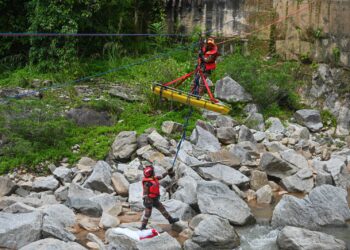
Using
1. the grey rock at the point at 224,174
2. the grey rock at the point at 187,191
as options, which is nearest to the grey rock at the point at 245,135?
the grey rock at the point at 224,174

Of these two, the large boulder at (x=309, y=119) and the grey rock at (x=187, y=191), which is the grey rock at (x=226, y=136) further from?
the grey rock at (x=187, y=191)

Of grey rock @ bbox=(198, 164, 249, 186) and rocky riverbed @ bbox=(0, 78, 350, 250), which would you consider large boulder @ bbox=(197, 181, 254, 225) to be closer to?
rocky riverbed @ bbox=(0, 78, 350, 250)

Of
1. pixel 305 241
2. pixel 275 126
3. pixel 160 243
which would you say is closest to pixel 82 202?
pixel 160 243

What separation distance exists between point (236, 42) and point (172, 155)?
617 cm

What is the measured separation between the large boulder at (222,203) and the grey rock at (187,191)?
0.19 meters

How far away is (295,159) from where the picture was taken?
1060 centimetres

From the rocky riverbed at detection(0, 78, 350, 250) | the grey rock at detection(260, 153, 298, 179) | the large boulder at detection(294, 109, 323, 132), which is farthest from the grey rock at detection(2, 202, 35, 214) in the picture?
the large boulder at detection(294, 109, 323, 132)

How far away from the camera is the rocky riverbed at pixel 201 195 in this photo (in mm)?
7414

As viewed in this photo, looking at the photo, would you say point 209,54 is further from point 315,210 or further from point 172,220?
point 315,210

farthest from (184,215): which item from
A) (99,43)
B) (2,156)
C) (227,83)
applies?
(99,43)

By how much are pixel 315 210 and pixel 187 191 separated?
6.46ft

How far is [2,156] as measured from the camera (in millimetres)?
10305

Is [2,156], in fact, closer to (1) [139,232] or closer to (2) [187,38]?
(1) [139,232]

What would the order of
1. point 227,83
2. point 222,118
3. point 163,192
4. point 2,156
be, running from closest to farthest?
point 163,192
point 2,156
point 222,118
point 227,83
